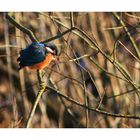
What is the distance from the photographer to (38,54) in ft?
13.1

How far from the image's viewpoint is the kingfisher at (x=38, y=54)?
398 cm

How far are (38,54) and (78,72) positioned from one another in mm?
293

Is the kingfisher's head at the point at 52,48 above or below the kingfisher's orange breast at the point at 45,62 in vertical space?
above

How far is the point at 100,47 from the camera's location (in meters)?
4.18

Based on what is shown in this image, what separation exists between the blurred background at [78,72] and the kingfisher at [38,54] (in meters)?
0.04

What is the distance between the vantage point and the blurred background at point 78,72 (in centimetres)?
407

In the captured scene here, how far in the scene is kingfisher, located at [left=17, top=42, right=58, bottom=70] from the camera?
3982mm

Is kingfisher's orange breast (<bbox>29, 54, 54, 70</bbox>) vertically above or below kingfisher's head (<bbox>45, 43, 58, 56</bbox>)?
below

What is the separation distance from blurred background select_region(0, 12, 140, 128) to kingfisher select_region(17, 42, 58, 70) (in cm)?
4

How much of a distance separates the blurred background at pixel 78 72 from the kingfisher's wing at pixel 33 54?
0.17 ft

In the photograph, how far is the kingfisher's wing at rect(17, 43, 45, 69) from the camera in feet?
13.1

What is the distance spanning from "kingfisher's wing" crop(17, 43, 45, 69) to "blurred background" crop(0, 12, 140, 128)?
0.05m
